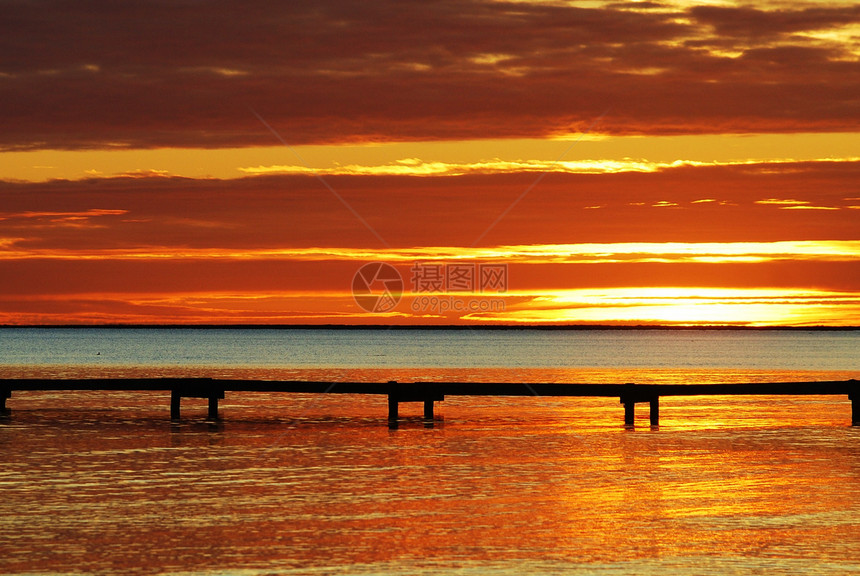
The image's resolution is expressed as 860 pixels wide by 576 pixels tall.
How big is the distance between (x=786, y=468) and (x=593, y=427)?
11.3m

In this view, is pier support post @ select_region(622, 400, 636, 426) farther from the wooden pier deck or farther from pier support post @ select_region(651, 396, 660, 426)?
pier support post @ select_region(651, 396, 660, 426)

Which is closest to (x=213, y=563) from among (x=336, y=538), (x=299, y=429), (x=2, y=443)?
(x=336, y=538)

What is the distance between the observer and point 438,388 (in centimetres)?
3406

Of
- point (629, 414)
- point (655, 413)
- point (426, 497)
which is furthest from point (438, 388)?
point (426, 497)

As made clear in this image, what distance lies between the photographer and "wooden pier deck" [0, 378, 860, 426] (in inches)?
1297

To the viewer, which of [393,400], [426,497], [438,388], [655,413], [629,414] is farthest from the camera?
[655,413]

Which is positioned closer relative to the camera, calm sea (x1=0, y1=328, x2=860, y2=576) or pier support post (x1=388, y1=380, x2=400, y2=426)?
calm sea (x1=0, y1=328, x2=860, y2=576)

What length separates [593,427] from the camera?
35562mm

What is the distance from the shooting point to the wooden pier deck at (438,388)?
32.9m

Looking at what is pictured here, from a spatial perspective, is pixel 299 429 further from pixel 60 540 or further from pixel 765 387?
pixel 60 540

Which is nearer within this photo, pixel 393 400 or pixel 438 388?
pixel 438 388

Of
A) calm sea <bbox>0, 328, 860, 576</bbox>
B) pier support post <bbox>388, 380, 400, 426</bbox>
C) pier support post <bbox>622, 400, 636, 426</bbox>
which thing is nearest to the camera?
calm sea <bbox>0, 328, 860, 576</bbox>

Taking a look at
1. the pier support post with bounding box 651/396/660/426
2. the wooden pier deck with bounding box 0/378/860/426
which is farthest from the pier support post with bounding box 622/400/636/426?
the pier support post with bounding box 651/396/660/426

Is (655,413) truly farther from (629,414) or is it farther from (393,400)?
(393,400)
